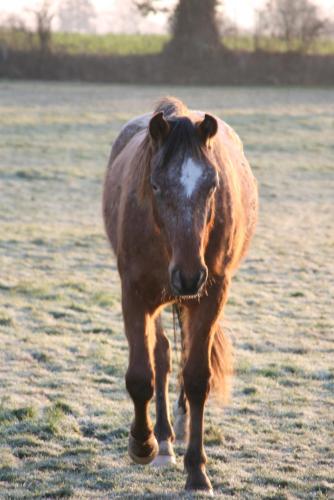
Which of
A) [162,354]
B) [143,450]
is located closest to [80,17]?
[162,354]

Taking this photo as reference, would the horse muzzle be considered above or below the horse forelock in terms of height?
below

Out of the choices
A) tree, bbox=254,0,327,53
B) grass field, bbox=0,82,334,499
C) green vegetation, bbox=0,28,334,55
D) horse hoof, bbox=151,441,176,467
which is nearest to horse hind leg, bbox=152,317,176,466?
horse hoof, bbox=151,441,176,467

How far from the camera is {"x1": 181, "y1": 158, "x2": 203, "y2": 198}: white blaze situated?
12.4 feet

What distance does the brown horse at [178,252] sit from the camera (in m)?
3.79

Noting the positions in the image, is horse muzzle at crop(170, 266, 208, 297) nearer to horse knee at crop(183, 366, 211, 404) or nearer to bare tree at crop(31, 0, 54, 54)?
horse knee at crop(183, 366, 211, 404)

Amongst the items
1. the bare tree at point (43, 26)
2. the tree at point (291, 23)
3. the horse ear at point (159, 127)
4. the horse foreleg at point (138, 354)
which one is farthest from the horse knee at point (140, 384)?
the tree at point (291, 23)

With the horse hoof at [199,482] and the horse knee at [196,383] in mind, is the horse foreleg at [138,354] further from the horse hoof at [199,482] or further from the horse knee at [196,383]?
the horse hoof at [199,482]

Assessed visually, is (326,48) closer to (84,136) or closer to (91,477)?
(84,136)

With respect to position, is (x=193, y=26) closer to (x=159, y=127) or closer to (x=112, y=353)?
(x=112, y=353)

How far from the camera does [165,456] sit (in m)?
4.90

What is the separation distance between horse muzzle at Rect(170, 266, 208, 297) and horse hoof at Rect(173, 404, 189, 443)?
1853mm

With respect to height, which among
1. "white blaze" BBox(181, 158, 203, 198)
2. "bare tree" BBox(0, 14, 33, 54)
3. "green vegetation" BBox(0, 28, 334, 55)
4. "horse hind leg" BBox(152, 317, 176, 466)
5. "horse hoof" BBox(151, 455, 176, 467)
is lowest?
"green vegetation" BBox(0, 28, 334, 55)

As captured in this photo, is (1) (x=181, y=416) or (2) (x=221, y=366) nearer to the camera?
(2) (x=221, y=366)

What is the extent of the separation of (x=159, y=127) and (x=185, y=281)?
74 cm
